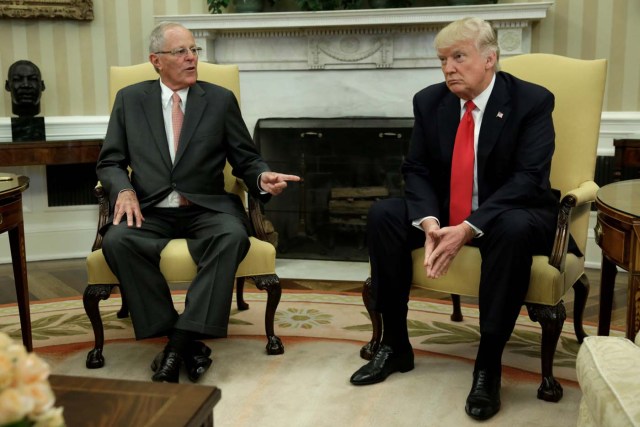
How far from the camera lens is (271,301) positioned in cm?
296

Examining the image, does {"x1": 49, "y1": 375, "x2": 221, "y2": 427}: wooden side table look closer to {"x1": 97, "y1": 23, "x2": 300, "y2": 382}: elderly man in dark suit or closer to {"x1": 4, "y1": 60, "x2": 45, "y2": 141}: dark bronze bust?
{"x1": 97, "y1": 23, "x2": 300, "y2": 382}: elderly man in dark suit

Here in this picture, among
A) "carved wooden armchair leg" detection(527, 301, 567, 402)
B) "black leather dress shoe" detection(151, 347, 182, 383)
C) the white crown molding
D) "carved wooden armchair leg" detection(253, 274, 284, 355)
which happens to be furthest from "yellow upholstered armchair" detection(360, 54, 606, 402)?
the white crown molding

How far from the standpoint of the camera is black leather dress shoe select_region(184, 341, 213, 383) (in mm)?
2742

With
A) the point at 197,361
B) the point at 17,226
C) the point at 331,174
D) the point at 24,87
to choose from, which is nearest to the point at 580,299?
the point at 197,361

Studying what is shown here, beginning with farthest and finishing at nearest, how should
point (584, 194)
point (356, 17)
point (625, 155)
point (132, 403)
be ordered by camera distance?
point (356, 17), point (625, 155), point (584, 194), point (132, 403)

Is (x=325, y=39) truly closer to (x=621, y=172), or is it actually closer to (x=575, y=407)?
(x=621, y=172)

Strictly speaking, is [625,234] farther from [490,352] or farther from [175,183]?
[175,183]

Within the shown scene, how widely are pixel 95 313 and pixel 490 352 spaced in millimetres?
1426

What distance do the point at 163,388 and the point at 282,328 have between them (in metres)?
1.73

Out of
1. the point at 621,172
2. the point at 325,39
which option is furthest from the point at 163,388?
the point at 325,39

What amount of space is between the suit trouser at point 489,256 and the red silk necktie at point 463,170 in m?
0.14

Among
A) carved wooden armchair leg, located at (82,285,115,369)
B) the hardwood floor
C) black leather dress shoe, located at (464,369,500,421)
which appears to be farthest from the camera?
the hardwood floor

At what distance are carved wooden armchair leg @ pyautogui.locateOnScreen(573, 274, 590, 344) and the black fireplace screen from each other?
176 cm

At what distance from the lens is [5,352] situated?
3.16 feet
